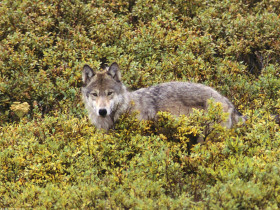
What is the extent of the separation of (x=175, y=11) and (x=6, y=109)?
611cm

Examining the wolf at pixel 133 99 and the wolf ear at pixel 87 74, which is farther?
the wolf ear at pixel 87 74

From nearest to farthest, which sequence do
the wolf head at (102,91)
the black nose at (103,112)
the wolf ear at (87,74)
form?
1. the black nose at (103,112)
2. the wolf head at (102,91)
3. the wolf ear at (87,74)

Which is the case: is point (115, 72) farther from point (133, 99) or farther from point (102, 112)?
point (102, 112)

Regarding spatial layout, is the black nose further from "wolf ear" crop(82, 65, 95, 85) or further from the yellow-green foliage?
"wolf ear" crop(82, 65, 95, 85)

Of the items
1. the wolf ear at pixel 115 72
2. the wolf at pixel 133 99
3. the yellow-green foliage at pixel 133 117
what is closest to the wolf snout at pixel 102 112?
the wolf at pixel 133 99

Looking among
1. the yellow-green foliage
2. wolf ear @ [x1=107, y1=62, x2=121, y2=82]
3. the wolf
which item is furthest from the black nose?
wolf ear @ [x1=107, y1=62, x2=121, y2=82]

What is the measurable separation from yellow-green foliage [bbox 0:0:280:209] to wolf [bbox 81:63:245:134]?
13.2 inches

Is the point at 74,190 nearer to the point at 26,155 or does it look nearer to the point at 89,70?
the point at 26,155

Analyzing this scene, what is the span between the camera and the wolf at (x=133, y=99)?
7.96 metres

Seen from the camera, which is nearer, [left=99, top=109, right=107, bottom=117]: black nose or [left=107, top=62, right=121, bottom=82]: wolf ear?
[left=99, top=109, right=107, bottom=117]: black nose

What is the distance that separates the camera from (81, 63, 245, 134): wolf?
26.1 feet

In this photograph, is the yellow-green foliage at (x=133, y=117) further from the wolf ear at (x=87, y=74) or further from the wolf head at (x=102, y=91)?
the wolf ear at (x=87, y=74)

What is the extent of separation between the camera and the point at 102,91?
796 centimetres

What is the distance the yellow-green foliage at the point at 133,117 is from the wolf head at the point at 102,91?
1.37 feet
